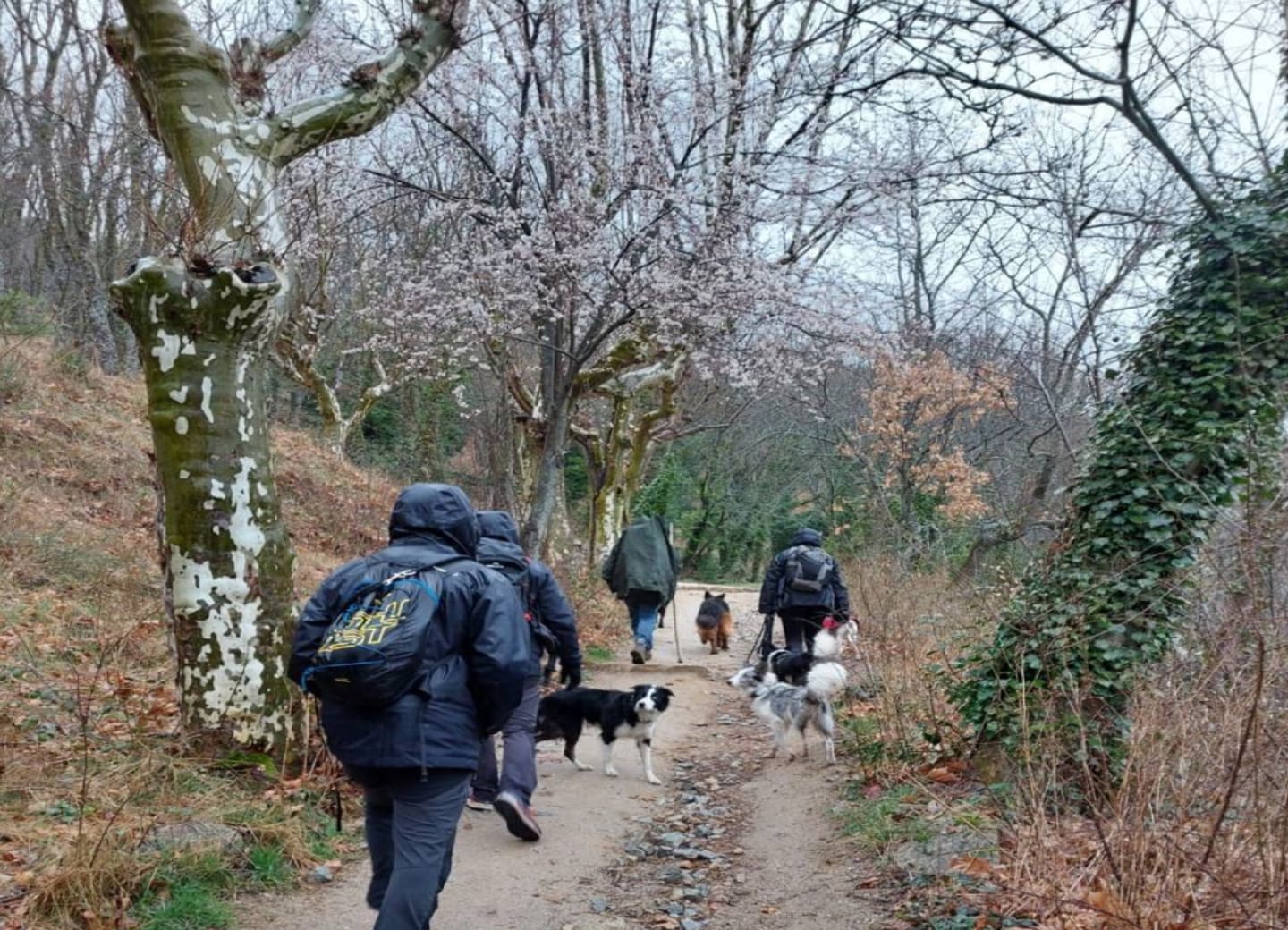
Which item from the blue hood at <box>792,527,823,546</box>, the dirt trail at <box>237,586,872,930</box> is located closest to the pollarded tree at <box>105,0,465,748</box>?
the dirt trail at <box>237,586,872,930</box>

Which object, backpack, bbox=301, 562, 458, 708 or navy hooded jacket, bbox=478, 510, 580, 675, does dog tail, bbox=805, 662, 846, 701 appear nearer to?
navy hooded jacket, bbox=478, 510, 580, 675

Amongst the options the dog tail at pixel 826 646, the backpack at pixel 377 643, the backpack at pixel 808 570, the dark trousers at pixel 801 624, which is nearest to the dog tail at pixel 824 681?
the dog tail at pixel 826 646

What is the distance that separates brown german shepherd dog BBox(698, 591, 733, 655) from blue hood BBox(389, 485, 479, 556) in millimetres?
11317

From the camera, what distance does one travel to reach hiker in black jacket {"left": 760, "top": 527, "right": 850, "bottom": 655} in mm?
10148

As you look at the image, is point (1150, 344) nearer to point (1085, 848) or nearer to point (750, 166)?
point (1085, 848)

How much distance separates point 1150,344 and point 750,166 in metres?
7.92

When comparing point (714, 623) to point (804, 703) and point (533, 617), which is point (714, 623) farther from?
point (533, 617)

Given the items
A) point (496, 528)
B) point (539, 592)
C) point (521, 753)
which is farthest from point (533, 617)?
point (521, 753)

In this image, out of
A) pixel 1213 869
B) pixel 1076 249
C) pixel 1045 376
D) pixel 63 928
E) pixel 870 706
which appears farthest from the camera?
pixel 1045 376

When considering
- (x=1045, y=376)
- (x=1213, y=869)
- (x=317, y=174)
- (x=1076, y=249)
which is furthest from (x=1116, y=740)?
(x=317, y=174)

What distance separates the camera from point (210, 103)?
5.96 m

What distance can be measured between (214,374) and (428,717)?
3167 millimetres

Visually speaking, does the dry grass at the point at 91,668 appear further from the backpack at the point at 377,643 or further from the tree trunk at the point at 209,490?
the backpack at the point at 377,643

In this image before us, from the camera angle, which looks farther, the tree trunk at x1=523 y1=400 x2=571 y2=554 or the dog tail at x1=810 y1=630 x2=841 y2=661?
the tree trunk at x1=523 y1=400 x2=571 y2=554
